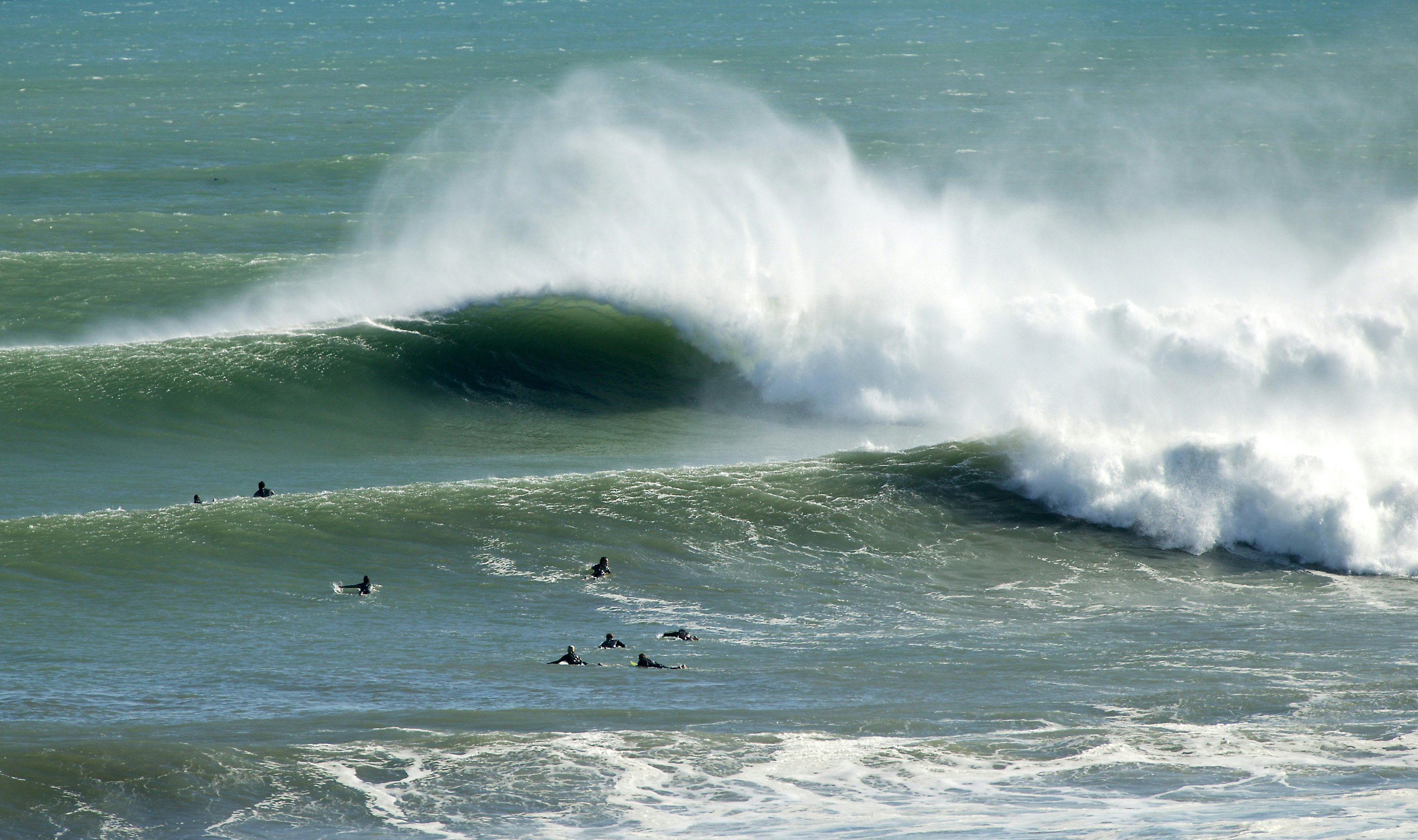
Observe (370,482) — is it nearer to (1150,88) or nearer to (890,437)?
(890,437)

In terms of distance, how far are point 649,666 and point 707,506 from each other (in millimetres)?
5214

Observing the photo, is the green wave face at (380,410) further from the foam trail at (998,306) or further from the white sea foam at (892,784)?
the white sea foam at (892,784)

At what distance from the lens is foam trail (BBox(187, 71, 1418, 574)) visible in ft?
67.6

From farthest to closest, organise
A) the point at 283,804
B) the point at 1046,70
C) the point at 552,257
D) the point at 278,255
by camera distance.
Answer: the point at 1046,70 → the point at 278,255 → the point at 552,257 → the point at 283,804

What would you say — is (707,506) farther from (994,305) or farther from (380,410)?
(994,305)

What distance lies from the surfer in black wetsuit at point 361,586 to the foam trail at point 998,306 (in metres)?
9.26

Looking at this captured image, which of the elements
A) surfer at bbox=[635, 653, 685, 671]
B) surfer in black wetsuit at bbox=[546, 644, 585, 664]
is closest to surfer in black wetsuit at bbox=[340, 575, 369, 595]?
surfer in black wetsuit at bbox=[546, 644, 585, 664]

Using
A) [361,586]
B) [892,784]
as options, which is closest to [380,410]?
[361,586]

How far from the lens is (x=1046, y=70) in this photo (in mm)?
99125

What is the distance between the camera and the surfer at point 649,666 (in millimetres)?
15227

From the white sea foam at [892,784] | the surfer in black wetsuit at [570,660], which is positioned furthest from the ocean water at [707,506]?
the surfer in black wetsuit at [570,660]

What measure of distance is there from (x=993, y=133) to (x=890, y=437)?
4808 cm

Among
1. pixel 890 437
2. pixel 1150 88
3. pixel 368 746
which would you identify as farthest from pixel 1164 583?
pixel 1150 88

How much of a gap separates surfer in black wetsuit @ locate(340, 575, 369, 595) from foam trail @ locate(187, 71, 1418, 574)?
9.26 m
